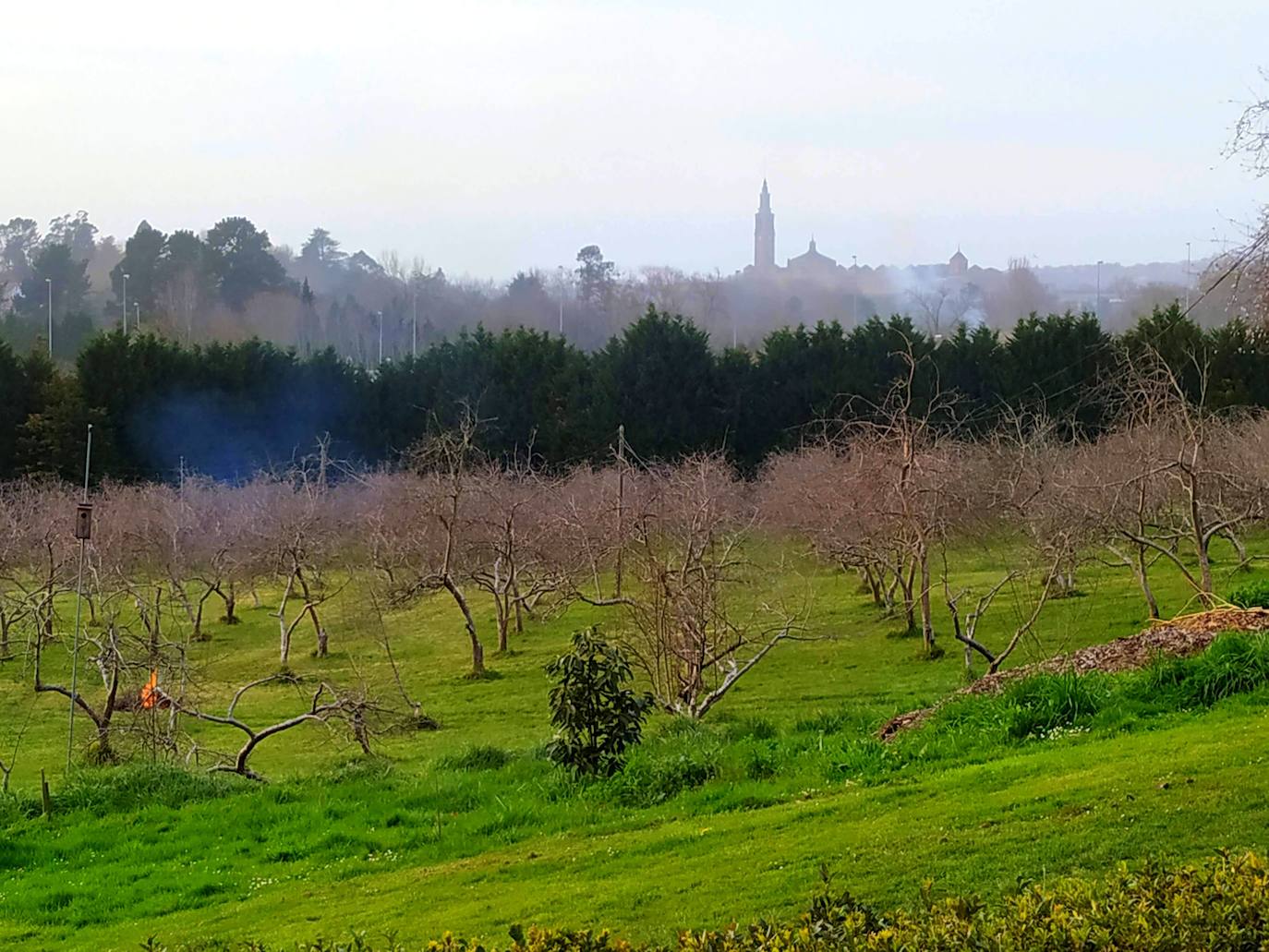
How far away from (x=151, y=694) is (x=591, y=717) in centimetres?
587

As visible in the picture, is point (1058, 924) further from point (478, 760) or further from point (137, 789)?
point (137, 789)

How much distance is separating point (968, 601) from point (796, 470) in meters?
7.91

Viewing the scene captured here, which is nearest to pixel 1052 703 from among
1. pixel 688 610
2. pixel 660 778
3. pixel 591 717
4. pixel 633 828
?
pixel 660 778

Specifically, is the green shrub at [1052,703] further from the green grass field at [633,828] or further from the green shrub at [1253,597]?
the green shrub at [1253,597]

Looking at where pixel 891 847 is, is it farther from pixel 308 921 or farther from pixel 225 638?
pixel 225 638

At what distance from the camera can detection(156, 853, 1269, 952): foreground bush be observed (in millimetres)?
3412

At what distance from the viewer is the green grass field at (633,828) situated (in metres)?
5.81

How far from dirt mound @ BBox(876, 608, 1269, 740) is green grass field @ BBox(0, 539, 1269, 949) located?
616 millimetres

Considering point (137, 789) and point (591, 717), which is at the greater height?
point (591, 717)

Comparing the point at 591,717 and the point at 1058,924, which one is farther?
the point at 591,717

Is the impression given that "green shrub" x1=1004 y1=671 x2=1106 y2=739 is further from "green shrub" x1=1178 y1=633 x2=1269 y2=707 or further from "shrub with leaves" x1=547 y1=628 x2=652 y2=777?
"shrub with leaves" x1=547 y1=628 x2=652 y2=777

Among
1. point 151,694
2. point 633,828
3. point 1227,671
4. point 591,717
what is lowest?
point 151,694

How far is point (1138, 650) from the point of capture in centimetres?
1048

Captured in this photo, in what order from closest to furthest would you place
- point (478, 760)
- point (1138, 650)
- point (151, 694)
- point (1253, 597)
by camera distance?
point (1138, 650) → point (478, 760) → point (151, 694) → point (1253, 597)
